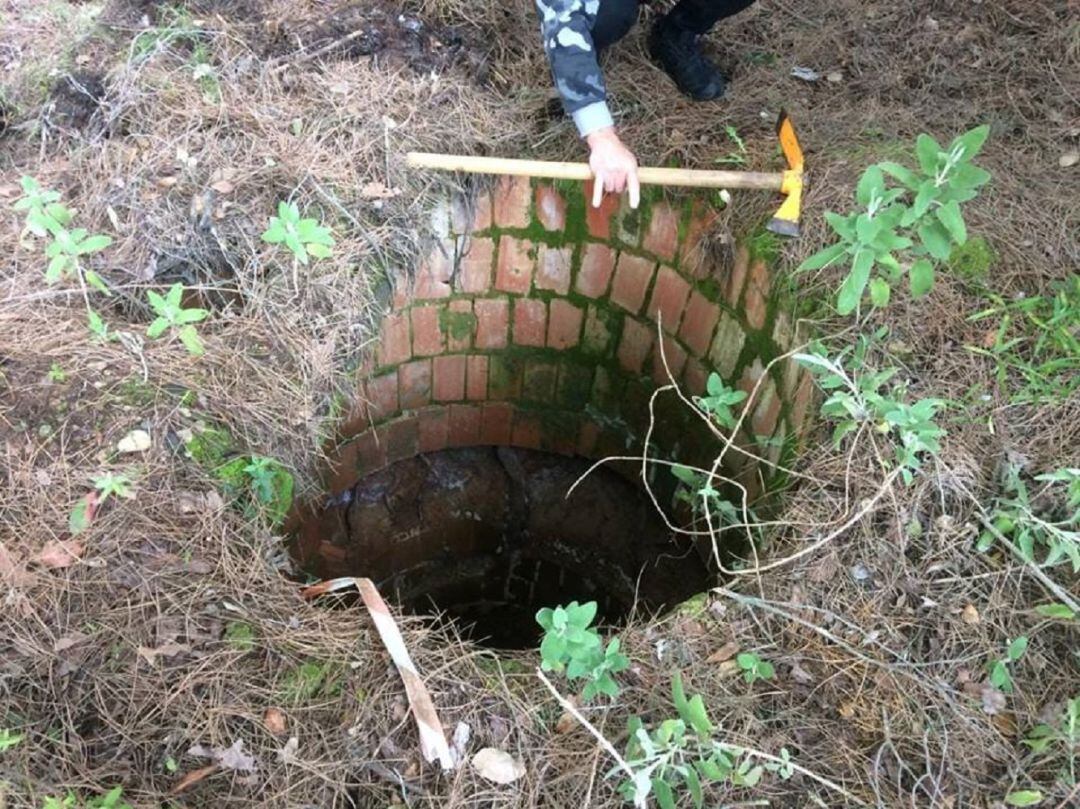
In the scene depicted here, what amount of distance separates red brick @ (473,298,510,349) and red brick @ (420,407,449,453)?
36cm

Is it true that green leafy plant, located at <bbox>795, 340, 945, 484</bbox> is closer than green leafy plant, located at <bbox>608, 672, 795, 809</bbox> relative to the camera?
No

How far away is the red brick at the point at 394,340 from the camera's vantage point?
9.02ft

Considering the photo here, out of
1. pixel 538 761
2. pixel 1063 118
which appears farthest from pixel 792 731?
pixel 1063 118

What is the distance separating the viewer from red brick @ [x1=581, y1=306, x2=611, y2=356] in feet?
10.1

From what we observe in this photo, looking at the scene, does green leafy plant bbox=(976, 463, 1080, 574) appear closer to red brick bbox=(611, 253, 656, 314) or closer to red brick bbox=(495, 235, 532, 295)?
red brick bbox=(611, 253, 656, 314)

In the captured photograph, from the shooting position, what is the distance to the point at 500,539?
12.6ft

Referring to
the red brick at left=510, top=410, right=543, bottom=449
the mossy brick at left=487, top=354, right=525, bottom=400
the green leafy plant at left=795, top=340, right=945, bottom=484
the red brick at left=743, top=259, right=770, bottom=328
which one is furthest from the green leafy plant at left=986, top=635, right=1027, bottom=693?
the red brick at left=510, top=410, right=543, bottom=449

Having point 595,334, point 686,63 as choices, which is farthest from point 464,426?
point 686,63

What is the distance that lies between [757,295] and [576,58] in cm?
83

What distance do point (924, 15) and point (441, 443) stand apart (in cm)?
236

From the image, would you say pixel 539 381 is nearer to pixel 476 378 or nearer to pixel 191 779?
pixel 476 378

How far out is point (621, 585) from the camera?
372 centimetres

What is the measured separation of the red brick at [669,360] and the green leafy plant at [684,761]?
4.88ft

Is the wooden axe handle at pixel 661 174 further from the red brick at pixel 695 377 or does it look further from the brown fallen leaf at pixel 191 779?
the brown fallen leaf at pixel 191 779
